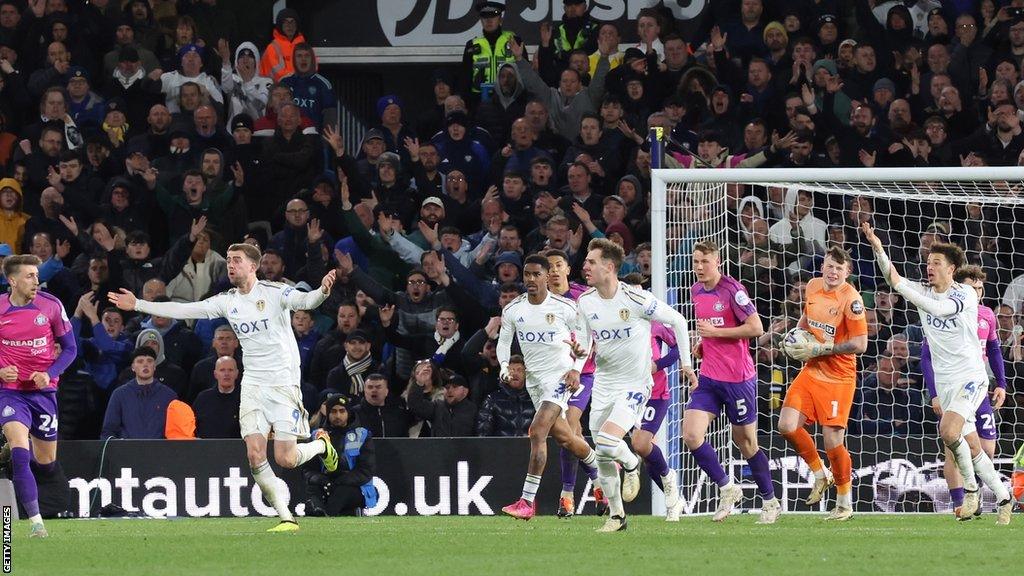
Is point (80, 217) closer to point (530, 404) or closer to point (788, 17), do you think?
point (530, 404)

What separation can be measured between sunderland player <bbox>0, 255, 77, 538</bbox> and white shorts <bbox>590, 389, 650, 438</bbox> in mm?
3838

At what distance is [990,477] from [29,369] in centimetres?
711

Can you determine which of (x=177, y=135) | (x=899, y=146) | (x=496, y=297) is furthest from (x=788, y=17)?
(x=177, y=135)

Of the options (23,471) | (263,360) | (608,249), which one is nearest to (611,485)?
(608,249)

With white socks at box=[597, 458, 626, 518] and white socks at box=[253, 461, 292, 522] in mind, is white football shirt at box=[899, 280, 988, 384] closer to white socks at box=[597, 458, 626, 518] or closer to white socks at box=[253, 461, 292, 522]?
white socks at box=[597, 458, 626, 518]

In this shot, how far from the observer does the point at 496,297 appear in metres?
16.8

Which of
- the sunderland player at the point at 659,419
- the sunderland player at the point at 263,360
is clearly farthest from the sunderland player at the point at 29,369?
the sunderland player at the point at 659,419

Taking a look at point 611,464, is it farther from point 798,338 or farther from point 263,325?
point 263,325

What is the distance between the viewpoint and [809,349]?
12.8 meters

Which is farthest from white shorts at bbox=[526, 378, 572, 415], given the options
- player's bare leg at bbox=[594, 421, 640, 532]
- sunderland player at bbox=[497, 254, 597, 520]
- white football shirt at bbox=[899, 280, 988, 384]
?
white football shirt at bbox=[899, 280, 988, 384]

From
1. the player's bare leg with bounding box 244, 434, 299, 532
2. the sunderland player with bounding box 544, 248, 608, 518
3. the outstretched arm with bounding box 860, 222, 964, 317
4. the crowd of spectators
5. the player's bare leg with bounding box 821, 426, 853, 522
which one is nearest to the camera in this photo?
the outstretched arm with bounding box 860, 222, 964, 317

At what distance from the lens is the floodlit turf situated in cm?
908

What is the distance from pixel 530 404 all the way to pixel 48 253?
19.0 ft

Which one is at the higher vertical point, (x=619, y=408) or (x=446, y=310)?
(x=446, y=310)
